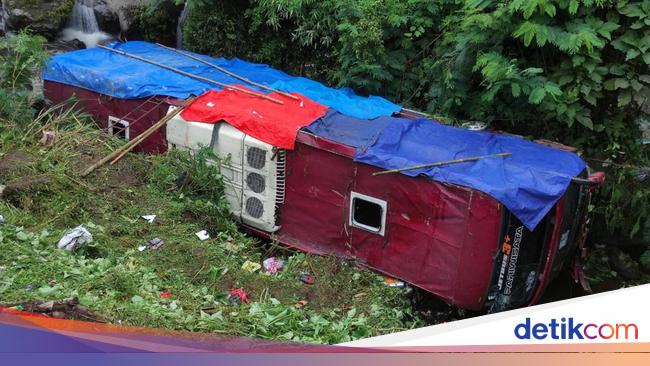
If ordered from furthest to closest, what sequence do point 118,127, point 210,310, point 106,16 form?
1. point 106,16
2. point 118,127
3. point 210,310

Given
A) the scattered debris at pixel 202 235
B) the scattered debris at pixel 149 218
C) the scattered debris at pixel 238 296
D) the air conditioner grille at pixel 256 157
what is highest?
the air conditioner grille at pixel 256 157

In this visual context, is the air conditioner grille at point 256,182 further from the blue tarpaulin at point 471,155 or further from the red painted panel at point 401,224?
the blue tarpaulin at point 471,155

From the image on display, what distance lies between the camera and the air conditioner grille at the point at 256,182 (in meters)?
8.76

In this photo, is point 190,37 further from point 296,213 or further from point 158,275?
point 158,275

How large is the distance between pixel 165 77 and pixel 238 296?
4.91 meters

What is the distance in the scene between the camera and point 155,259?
24.6ft

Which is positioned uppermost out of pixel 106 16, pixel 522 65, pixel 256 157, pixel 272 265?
pixel 522 65

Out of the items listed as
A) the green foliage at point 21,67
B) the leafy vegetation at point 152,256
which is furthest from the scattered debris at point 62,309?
→ the green foliage at point 21,67

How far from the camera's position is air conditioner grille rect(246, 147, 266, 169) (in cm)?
863

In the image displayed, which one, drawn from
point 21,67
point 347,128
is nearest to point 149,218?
point 347,128

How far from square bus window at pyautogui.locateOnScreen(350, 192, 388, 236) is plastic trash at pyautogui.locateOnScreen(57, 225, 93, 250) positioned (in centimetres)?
314

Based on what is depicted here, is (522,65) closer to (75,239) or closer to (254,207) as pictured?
(254,207)

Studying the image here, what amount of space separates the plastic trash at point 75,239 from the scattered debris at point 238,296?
5.78 ft

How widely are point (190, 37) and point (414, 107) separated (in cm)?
538
